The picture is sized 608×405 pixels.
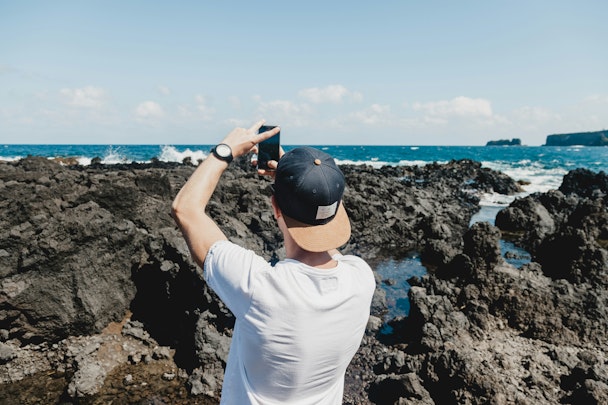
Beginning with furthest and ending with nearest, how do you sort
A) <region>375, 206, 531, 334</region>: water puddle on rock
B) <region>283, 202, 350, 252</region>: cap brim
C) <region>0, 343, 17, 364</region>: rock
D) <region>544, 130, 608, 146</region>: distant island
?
<region>544, 130, 608, 146</region>: distant island < <region>375, 206, 531, 334</region>: water puddle on rock < <region>0, 343, 17, 364</region>: rock < <region>283, 202, 350, 252</region>: cap brim

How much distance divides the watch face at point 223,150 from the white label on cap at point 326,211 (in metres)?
0.52

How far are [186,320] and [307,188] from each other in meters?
6.04

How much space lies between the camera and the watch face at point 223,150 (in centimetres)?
180

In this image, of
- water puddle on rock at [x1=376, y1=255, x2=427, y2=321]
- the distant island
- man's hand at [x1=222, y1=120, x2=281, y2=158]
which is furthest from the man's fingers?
the distant island

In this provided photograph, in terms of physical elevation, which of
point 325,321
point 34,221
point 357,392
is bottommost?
point 357,392

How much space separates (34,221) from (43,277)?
4.55 feet

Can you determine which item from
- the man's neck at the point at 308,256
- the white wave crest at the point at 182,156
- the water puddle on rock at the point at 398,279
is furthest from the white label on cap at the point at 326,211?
the white wave crest at the point at 182,156

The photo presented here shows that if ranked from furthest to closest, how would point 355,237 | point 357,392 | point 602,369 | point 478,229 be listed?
point 355,237, point 478,229, point 357,392, point 602,369

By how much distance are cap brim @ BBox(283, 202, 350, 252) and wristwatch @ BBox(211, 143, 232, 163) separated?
40 cm

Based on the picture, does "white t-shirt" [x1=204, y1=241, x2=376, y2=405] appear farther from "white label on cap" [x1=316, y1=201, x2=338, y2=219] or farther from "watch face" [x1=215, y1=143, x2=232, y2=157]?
"watch face" [x1=215, y1=143, x2=232, y2=157]

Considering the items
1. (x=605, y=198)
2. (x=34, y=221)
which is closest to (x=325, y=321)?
(x=34, y=221)

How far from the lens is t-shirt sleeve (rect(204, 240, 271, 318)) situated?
1515 millimetres

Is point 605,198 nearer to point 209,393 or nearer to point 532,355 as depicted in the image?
point 532,355

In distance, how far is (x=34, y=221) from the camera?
7.38 meters
